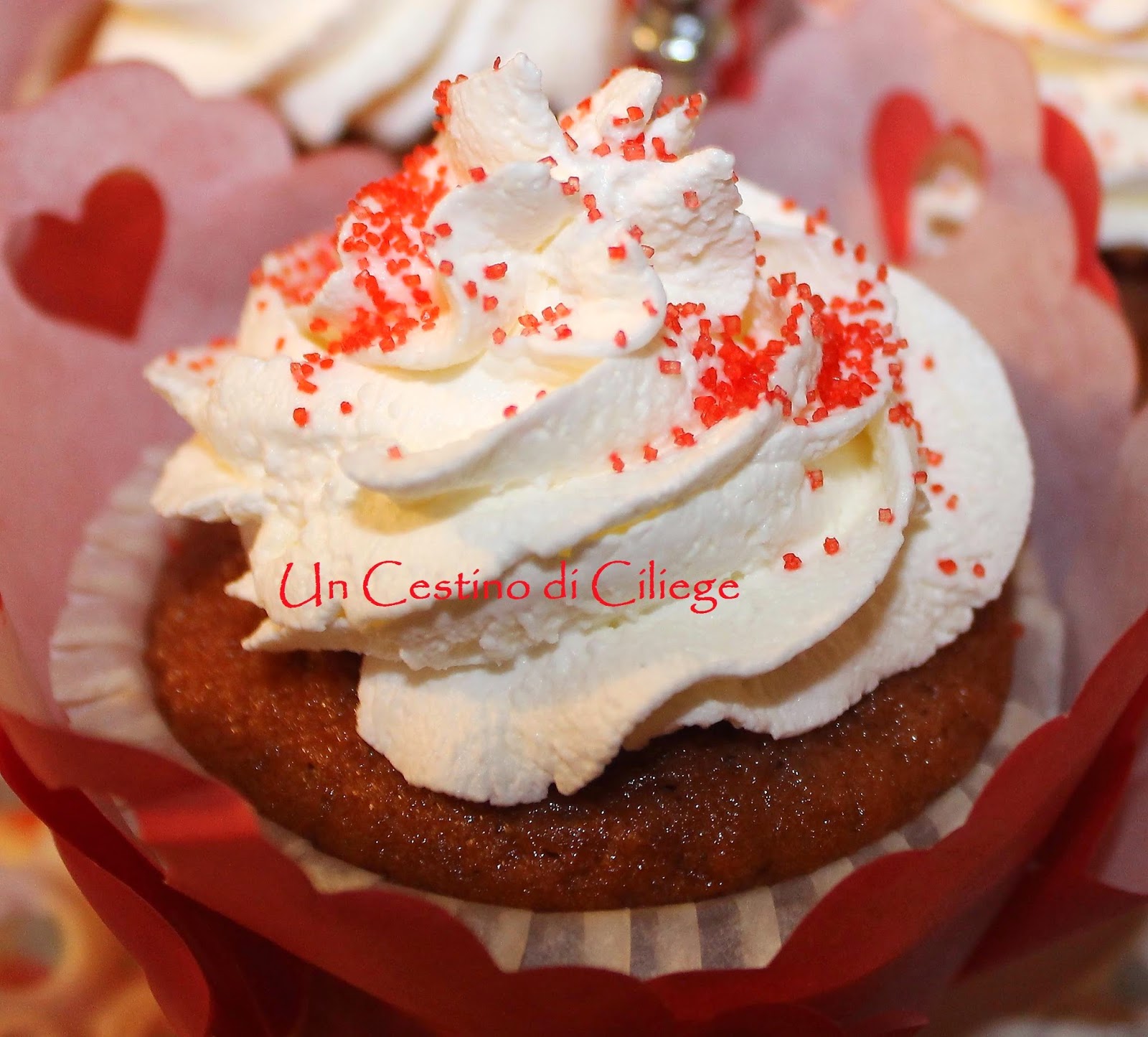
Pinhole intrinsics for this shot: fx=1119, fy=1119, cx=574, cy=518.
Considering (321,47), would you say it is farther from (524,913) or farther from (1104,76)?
(524,913)

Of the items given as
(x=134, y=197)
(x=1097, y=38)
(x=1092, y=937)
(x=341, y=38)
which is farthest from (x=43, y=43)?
(x=1092, y=937)

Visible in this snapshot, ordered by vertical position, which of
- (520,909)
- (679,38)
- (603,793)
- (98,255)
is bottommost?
(520,909)

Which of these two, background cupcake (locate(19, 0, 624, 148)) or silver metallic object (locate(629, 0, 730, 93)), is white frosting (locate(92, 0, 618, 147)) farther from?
silver metallic object (locate(629, 0, 730, 93))

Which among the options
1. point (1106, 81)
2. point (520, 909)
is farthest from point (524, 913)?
point (1106, 81)

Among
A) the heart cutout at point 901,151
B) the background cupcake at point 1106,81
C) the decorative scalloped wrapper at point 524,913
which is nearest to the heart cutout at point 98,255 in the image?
the decorative scalloped wrapper at point 524,913

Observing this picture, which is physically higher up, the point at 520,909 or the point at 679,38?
the point at 679,38

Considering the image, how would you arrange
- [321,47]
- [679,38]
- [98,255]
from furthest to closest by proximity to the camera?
1. [679,38]
2. [321,47]
3. [98,255]

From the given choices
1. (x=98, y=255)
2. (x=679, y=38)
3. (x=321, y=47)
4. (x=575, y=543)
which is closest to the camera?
(x=575, y=543)
